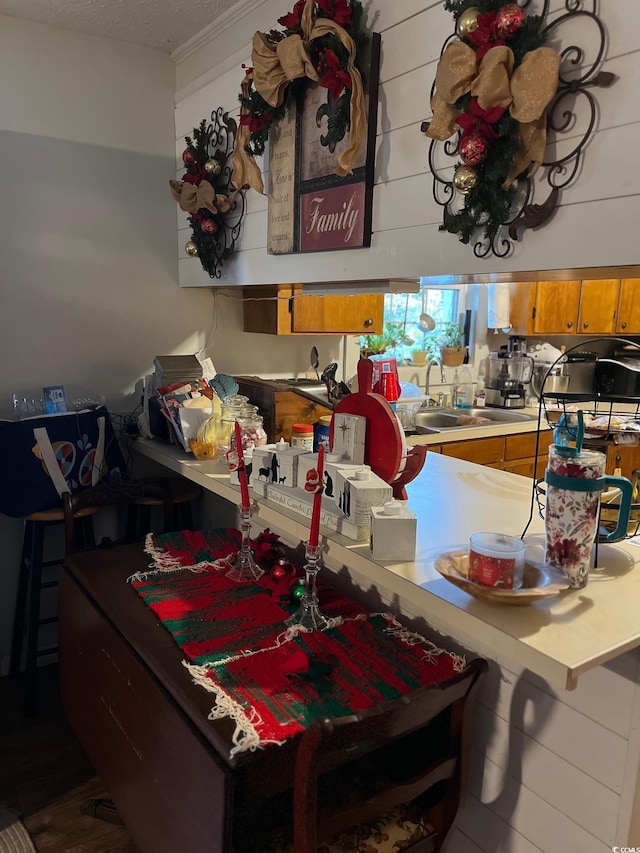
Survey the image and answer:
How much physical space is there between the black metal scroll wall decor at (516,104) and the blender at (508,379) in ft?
9.20

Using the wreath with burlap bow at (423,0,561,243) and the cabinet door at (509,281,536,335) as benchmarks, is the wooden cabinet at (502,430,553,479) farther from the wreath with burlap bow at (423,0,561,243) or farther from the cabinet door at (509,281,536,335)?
the wreath with burlap bow at (423,0,561,243)

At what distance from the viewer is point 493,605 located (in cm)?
121

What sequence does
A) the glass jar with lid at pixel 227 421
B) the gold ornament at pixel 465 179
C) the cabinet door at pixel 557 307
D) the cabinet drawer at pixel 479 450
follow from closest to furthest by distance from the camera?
the gold ornament at pixel 465 179 → the glass jar with lid at pixel 227 421 → the cabinet drawer at pixel 479 450 → the cabinet door at pixel 557 307

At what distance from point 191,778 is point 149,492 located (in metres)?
1.42

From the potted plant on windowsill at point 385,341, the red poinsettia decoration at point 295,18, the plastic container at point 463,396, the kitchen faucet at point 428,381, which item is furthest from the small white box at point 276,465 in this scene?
the plastic container at point 463,396

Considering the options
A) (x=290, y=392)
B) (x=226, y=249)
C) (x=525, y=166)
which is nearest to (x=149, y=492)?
(x=290, y=392)

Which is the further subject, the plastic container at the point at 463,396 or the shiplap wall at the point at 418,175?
the plastic container at the point at 463,396

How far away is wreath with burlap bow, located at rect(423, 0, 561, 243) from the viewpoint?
120 centimetres

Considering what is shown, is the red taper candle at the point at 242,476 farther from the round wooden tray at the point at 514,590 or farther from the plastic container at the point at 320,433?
the round wooden tray at the point at 514,590

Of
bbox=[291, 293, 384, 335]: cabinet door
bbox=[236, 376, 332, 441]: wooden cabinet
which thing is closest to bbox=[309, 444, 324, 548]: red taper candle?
bbox=[236, 376, 332, 441]: wooden cabinet

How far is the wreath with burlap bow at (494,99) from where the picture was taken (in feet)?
3.93

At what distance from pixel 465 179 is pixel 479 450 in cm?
219

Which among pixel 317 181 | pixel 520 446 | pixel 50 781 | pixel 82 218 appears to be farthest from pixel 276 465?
pixel 520 446

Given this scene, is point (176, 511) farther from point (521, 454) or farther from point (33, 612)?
point (521, 454)
